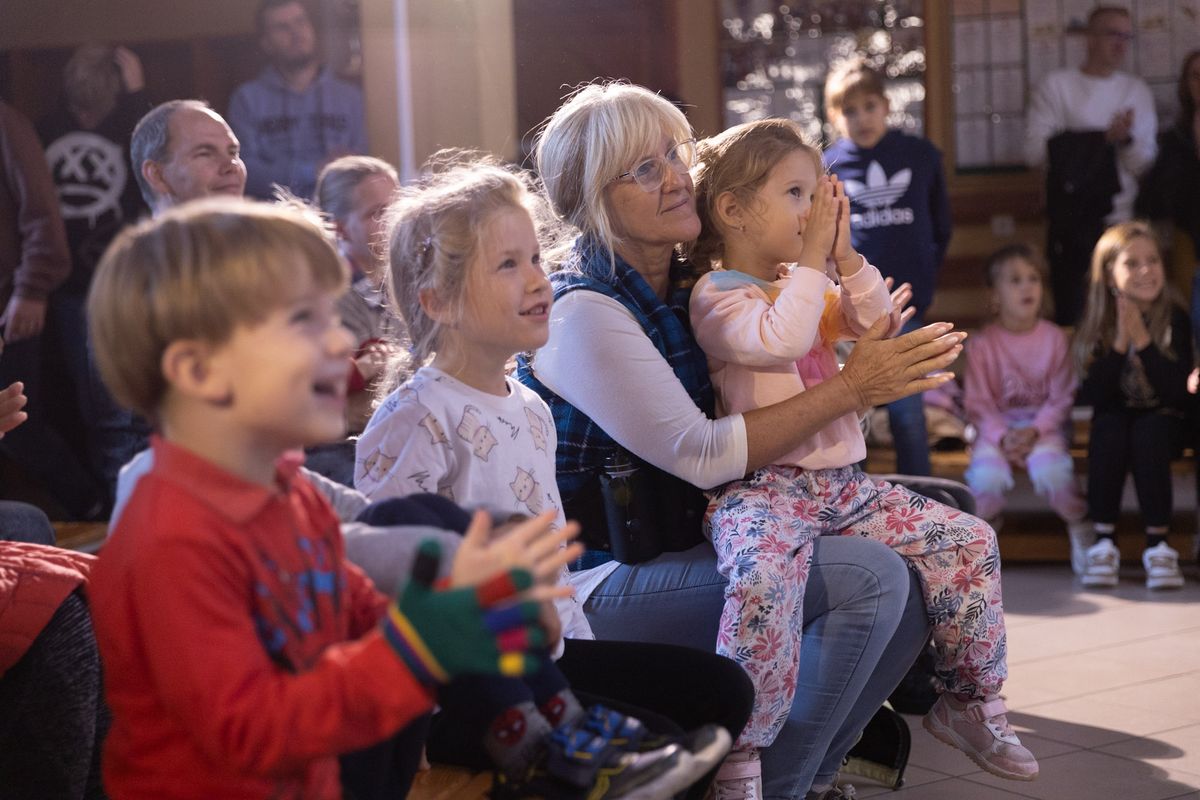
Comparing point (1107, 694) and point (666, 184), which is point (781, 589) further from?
point (1107, 694)

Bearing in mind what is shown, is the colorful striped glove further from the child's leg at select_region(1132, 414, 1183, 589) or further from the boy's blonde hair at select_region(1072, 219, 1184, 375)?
the boy's blonde hair at select_region(1072, 219, 1184, 375)

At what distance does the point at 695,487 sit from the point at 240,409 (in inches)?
44.8

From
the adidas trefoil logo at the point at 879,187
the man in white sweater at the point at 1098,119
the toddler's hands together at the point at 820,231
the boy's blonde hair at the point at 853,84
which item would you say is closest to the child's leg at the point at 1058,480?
the adidas trefoil logo at the point at 879,187

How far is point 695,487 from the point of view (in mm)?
2168

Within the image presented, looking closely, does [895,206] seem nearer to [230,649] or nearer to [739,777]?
[739,777]

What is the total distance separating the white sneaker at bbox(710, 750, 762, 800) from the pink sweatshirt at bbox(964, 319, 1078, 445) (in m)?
3.07

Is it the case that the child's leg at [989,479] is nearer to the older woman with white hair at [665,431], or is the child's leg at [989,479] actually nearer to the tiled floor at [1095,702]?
the tiled floor at [1095,702]

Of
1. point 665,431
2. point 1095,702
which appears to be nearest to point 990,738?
point 665,431

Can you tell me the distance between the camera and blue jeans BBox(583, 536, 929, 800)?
6.58 ft

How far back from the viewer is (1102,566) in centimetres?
434

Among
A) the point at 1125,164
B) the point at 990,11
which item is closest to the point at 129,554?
the point at 1125,164

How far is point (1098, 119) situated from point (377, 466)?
5096mm

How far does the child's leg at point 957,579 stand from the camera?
2.10 meters

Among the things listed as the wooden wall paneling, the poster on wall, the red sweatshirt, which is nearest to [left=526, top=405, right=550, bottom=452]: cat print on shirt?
the red sweatshirt
